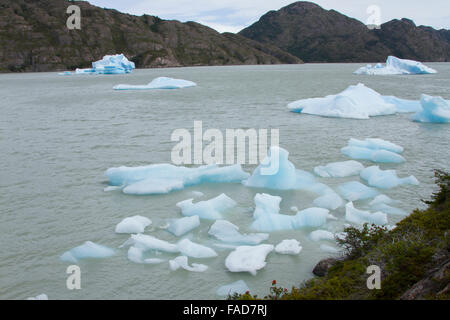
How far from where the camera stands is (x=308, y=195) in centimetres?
966

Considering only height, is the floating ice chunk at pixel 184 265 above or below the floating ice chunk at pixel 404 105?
below

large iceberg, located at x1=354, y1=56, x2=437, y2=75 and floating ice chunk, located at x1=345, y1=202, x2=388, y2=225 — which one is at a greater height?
large iceberg, located at x1=354, y1=56, x2=437, y2=75

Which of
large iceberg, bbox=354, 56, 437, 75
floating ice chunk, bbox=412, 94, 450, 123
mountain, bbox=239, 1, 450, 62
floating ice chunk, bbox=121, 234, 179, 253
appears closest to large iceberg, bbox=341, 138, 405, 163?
floating ice chunk, bbox=412, 94, 450, 123

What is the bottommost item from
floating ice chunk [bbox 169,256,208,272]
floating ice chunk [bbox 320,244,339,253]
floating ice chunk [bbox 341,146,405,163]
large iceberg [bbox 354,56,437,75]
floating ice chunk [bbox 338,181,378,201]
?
floating ice chunk [bbox 169,256,208,272]

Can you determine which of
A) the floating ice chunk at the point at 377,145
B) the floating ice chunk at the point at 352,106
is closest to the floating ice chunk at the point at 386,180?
the floating ice chunk at the point at 377,145

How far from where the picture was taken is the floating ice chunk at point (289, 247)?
686cm

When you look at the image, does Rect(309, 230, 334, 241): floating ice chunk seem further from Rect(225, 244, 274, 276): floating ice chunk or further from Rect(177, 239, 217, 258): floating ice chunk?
Rect(177, 239, 217, 258): floating ice chunk

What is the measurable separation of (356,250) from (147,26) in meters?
136

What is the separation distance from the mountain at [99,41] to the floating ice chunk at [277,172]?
9960cm

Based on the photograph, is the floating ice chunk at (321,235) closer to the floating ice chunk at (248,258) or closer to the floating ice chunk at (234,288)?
the floating ice chunk at (248,258)

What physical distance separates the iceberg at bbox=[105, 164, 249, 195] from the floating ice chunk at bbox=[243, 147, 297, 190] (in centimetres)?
81

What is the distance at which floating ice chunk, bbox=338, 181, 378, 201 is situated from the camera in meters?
9.32
